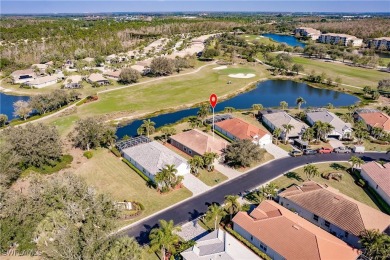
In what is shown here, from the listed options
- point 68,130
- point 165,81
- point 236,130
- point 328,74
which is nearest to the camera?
point 236,130

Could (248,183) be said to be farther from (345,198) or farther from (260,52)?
(260,52)

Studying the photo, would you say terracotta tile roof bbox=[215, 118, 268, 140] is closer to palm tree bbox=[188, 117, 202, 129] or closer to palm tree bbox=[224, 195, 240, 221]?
palm tree bbox=[188, 117, 202, 129]

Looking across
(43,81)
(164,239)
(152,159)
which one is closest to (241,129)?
(152,159)

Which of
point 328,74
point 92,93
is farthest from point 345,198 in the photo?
point 328,74

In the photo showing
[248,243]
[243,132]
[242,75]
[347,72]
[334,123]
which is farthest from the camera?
[347,72]

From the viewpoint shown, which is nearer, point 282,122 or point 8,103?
point 282,122

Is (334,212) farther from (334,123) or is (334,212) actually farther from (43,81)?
(43,81)
